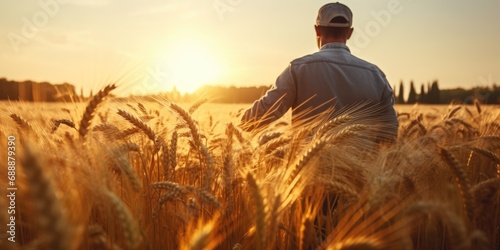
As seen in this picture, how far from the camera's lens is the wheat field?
3.69 feet

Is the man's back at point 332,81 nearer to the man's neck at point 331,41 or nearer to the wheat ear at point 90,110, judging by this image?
the man's neck at point 331,41

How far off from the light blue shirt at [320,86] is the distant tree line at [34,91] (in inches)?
53.8

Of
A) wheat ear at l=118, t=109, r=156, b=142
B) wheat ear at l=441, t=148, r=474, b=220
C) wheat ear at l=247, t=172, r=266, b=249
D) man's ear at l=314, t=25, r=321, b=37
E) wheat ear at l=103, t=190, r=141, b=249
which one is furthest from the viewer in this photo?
man's ear at l=314, t=25, r=321, b=37

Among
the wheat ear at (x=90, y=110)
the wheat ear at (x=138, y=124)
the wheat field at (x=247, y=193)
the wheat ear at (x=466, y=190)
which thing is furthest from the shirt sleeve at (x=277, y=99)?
the wheat ear at (x=466, y=190)

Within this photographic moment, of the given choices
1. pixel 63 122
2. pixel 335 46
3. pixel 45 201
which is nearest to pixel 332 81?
pixel 335 46

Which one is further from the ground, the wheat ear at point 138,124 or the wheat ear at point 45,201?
the wheat ear at point 138,124

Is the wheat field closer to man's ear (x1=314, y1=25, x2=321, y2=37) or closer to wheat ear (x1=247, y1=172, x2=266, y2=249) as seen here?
wheat ear (x1=247, y1=172, x2=266, y2=249)

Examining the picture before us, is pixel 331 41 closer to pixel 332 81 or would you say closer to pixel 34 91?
pixel 332 81

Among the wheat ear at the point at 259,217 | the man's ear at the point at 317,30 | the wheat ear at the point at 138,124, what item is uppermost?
the man's ear at the point at 317,30

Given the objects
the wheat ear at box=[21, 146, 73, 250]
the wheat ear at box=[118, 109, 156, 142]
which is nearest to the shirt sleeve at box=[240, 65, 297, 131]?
the wheat ear at box=[118, 109, 156, 142]

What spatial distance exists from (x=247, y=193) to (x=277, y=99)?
153 centimetres

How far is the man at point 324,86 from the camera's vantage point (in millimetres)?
3186

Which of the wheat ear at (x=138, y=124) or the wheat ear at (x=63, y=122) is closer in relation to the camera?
the wheat ear at (x=138, y=124)

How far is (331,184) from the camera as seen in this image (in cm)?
151
